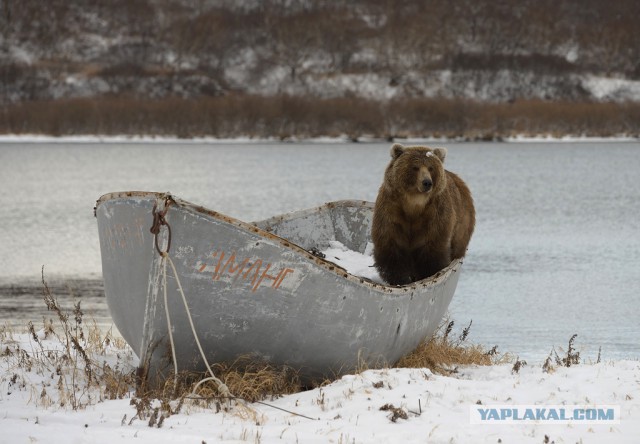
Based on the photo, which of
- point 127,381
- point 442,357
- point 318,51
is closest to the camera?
point 127,381

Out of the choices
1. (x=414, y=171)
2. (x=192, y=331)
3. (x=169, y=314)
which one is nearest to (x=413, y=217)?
(x=414, y=171)

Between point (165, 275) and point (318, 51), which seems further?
point (318, 51)

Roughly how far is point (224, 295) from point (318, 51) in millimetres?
119661

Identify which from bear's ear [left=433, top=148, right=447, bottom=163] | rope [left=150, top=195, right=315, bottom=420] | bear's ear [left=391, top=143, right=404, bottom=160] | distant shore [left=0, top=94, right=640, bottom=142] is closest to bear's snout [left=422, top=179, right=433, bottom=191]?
bear's ear [left=391, top=143, right=404, bottom=160]

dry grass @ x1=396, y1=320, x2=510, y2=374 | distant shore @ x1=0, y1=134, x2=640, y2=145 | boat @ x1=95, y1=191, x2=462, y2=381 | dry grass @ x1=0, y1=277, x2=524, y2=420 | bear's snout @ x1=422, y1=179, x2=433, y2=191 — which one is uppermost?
distant shore @ x1=0, y1=134, x2=640, y2=145

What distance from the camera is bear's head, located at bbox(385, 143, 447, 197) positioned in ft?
26.7

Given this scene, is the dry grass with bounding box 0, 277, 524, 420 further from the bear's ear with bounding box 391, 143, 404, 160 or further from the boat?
the bear's ear with bounding box 391, 143, 404, 160

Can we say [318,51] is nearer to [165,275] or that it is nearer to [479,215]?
[479,215]

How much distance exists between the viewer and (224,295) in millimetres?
6867

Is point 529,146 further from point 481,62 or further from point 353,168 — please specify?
point 481,62

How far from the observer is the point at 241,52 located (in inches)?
5020

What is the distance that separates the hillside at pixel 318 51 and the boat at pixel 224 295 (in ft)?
267

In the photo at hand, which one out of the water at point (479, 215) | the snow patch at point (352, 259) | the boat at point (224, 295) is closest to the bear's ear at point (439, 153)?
the snow patch at point (352, 259)

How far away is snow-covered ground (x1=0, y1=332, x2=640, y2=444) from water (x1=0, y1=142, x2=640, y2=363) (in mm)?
2663
